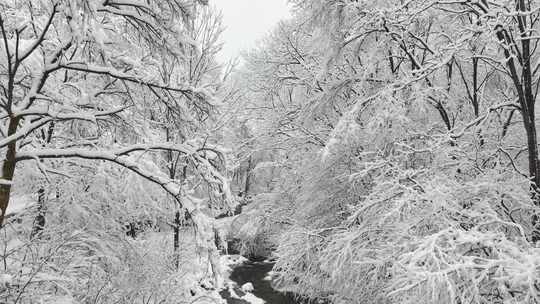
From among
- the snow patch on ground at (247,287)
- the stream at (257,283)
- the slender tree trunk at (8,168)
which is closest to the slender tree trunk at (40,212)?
the slender tree trunk at (8,168)

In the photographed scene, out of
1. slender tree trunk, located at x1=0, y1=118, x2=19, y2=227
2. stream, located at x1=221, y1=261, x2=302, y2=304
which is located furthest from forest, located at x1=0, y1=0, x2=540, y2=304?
stream, located at x1=221, y1=261, x2=302, y2=304

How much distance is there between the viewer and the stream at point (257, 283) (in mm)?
14133

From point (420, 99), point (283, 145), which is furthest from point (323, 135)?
point (420, 99)

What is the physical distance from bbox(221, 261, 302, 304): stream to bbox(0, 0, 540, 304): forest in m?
4.24

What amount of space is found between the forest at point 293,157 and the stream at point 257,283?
4.24m

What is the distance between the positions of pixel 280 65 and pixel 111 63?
616 centimetres

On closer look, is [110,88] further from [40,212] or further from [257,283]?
[257,283]

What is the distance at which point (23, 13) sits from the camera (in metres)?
4.39

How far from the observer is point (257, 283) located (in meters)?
16.4

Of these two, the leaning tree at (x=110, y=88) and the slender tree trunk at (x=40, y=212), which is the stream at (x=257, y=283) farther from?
the leaning tree at (x=110, y=88)

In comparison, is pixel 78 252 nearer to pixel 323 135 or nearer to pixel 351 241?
pixel 351 241

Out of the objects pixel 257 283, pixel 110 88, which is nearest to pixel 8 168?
pixel 110 88

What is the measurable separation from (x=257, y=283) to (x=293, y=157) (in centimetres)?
787

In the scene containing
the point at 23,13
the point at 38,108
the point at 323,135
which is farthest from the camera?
the point at 323,135
